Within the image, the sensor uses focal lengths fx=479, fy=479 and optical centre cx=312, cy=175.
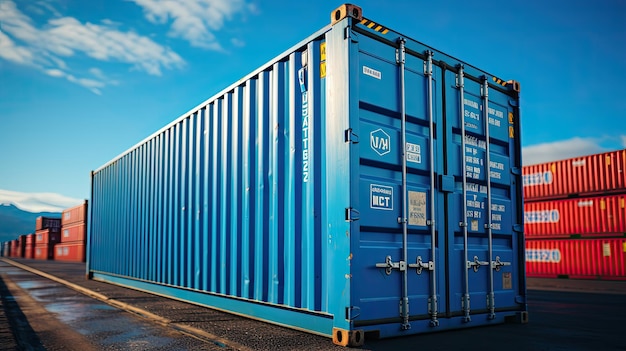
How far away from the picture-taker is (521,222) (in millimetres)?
7234

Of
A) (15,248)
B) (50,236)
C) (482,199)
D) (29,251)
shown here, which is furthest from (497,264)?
(15,248)

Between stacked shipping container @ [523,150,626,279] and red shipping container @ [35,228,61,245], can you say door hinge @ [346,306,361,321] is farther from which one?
red shipping container @ [35,228,61,245]

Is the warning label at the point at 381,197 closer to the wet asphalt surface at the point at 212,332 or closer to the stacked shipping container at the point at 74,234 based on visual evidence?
the wet asphalt surface at the point at 212,332

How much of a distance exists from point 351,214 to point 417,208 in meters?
1.10

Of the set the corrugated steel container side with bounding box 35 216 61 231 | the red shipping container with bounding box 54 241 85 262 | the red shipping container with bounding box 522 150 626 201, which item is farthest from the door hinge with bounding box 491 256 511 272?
the corrugated steel container side with bounding box 35 216 61 231

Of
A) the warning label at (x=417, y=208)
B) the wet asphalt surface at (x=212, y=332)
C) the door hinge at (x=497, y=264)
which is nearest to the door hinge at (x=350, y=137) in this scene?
the warning label at (x=417, y=208)

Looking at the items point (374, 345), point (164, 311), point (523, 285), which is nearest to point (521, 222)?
point (523, 285)

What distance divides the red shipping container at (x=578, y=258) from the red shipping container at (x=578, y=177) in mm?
1786

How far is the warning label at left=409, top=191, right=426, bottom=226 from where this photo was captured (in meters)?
5.69

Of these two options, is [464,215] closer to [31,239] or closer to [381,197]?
[381,197]

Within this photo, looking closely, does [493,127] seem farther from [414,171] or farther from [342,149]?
[342,149]

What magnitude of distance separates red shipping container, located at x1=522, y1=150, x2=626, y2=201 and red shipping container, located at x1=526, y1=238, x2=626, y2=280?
1.79 m

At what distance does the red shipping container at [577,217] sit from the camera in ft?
54.3

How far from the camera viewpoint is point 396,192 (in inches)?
219
